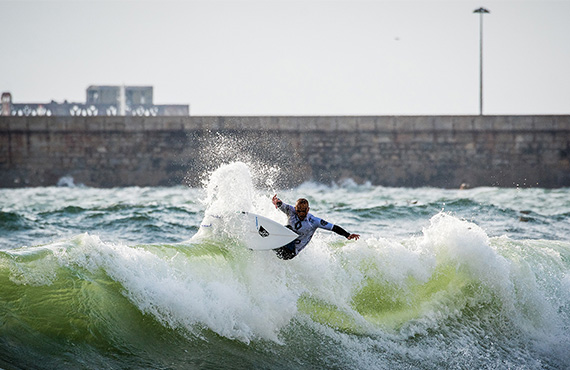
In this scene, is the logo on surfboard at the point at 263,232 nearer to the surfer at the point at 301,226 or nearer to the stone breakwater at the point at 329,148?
the surfer at the point at 301,226

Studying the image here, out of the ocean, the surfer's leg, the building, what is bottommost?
the ocean

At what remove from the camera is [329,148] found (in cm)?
2756

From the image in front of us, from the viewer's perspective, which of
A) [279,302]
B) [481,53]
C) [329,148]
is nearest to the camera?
[279,302]

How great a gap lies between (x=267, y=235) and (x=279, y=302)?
2.44ft

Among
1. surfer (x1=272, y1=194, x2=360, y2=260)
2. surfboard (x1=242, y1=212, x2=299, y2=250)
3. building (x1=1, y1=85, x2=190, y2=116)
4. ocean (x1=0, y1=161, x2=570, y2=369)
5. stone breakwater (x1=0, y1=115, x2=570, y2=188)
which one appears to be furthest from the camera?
building (x1=1, y1=85, x2=190, y2=116)

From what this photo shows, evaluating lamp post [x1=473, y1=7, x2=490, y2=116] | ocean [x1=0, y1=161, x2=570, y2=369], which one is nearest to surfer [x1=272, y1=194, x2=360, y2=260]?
ocean [x1=0, y1=161, x2=570, y2=369]

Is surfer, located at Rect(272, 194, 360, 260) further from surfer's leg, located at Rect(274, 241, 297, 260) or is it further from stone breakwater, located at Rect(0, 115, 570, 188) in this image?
stone breakwater, located at Rect(0, 115, 570, 188)

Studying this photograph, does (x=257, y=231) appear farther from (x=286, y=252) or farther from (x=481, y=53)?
(x=481, y=53)

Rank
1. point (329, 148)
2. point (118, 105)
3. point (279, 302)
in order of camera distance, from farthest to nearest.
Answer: point (118, 105) → point (329, 148) → point (279, 302)

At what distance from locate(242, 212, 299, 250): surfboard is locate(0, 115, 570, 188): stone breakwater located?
1948 cm

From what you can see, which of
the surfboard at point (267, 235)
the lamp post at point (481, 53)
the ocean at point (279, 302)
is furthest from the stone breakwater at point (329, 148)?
the surfboard at point (267, 235)

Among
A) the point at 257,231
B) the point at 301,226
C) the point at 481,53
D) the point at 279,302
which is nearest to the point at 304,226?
the point at 301,226

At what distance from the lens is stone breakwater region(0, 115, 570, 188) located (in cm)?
2725

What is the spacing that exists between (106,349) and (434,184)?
74.0ft
